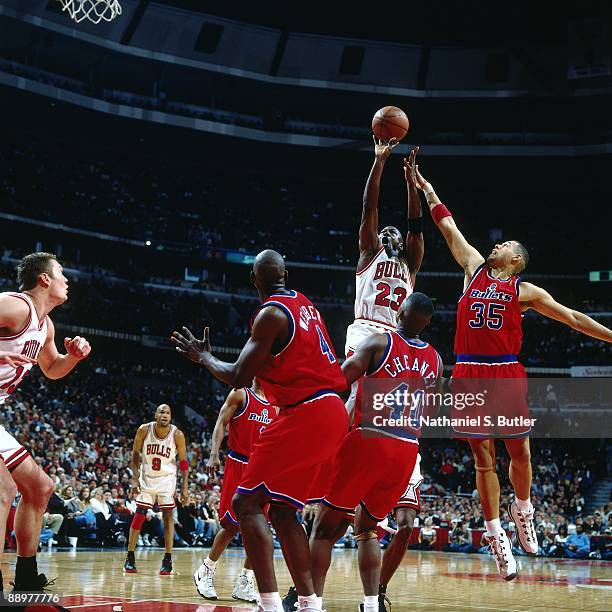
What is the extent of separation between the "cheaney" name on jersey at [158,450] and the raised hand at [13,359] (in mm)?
6734

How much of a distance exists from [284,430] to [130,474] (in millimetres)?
16377

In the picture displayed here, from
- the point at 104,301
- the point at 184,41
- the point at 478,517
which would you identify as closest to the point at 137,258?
the point at 104,301

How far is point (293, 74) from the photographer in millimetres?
32938

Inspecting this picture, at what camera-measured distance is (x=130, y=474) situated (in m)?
20.5

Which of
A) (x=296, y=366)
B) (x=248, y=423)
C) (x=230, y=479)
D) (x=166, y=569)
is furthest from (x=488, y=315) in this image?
(x=166, y=569)

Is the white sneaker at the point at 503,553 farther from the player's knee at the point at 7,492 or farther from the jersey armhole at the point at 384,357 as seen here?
the player's knee at the point at 7,492

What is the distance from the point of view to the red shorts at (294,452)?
5055 mm

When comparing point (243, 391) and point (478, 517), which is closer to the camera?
point (243, 391)

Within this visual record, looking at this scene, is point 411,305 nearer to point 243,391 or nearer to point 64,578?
point 243,391

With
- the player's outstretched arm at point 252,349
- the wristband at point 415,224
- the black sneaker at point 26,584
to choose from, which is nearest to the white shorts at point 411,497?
the wristband at point 415,224

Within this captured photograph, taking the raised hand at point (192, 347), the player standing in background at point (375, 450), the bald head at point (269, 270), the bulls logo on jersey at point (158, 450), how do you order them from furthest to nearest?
the bulls logo on jersey at point (158, 450), the player standing in background at point (375, 450), the bald head at point (269, 270), the raised hand at point (192, 347)

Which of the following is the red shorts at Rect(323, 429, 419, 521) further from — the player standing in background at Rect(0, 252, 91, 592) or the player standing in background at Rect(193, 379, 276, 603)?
the player standing in background at Rect(193, 379, 276, 603)

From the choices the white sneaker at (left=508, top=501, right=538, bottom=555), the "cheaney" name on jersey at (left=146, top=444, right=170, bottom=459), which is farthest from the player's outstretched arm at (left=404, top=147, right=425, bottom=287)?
the "cheaney" name on jersey at (left=146, top=444, right=170, bottom=459)

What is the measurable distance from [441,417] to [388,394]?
23.7 meters
